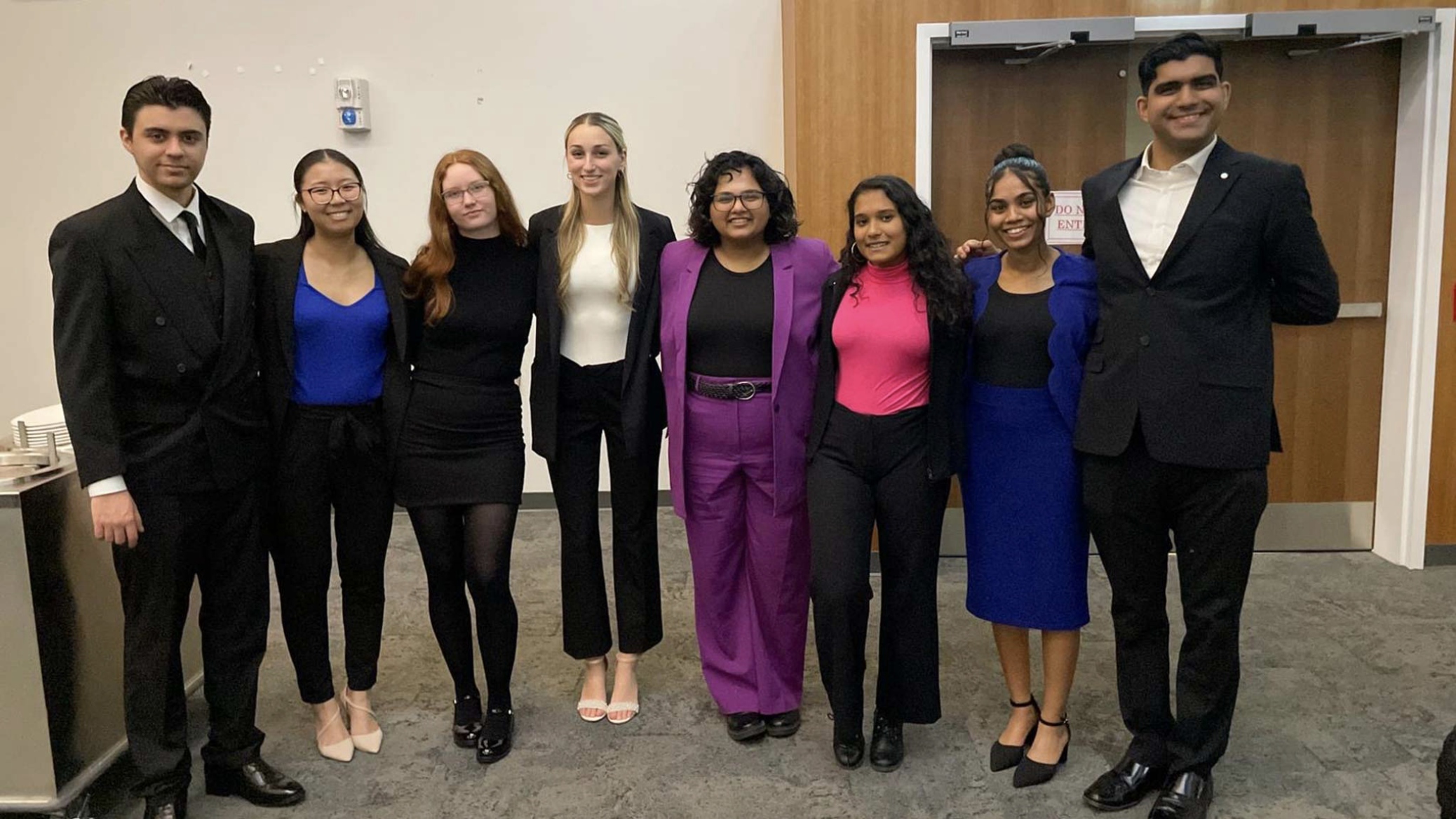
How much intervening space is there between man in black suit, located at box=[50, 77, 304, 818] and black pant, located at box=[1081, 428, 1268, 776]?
6.82 feet

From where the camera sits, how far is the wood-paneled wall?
415 centimetres

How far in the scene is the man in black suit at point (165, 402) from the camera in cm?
229

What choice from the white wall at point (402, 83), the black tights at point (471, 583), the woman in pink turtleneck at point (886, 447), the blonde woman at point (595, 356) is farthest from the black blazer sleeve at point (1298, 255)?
the white wall at point (402, 83)

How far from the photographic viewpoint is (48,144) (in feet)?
17.2

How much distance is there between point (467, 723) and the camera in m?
3.00

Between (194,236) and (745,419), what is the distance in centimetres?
143

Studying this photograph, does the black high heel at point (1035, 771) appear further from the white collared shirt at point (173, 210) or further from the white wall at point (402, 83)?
the white wall at point (402, 83)

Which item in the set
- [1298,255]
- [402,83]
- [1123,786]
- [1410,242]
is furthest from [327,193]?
[1410,242]

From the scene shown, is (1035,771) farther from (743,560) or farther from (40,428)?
(40,428)

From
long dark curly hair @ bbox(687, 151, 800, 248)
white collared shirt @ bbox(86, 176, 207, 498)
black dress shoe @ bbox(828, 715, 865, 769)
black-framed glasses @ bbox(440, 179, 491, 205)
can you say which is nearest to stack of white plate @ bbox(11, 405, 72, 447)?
white collared shirt @ bbox(86, 176, 207, 498)

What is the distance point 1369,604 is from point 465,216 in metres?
3.63

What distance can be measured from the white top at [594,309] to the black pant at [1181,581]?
4.27ft

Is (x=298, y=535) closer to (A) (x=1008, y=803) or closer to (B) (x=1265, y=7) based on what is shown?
(A) (x=1008, y=803)

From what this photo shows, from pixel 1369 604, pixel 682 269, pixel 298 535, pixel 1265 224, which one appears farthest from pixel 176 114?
pixel 1369 604
